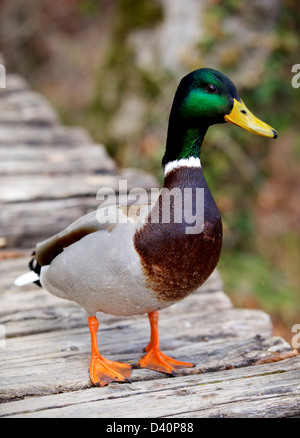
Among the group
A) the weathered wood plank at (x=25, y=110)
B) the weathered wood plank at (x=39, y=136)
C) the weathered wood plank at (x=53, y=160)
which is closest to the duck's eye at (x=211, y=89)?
the weathered wood plank at (x=53, y=160)

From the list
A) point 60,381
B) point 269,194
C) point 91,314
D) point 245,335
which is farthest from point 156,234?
point 269,194

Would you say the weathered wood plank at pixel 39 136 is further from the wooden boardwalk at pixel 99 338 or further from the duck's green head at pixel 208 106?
the duck's green head at pixel 208 106

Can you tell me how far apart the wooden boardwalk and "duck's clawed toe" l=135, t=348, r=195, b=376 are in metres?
0.04

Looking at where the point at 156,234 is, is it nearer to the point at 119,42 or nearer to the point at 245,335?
the point at 245,335

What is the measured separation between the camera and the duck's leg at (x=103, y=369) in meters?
2.11

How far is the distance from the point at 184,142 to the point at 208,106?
0.17 meters

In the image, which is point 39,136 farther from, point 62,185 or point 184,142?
point 184,142

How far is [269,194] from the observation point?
7461 mm

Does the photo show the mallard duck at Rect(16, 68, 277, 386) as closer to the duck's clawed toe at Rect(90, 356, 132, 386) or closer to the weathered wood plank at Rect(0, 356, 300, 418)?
the duck's clawed toe at Rect(90, 356, 132, 386)

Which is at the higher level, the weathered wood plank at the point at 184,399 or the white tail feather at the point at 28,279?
the white tail feather at the point at 28,279

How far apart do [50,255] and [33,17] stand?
28.9 feet

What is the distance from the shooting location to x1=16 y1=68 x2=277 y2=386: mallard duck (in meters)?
2.02

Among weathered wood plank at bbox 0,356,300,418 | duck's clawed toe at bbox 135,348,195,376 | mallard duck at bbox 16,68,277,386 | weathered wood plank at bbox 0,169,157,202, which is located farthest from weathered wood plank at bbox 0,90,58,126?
weathered wood plank at bbox 0,356,300,418

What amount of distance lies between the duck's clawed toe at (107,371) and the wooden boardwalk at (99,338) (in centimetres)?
3
